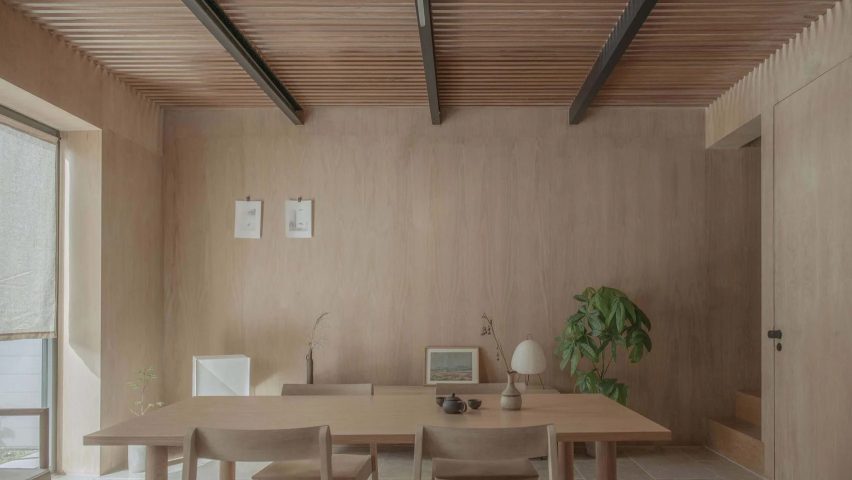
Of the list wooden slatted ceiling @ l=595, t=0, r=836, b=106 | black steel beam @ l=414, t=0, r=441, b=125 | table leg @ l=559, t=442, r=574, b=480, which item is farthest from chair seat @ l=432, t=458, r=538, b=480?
wooden slatted ceiling @ l=595, t=0, r=836, b=106

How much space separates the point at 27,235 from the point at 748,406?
5.78 m

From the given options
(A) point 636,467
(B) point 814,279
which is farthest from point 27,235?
(B) point 814,279

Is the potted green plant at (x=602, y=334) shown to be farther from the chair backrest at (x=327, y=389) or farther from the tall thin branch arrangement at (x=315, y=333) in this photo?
the chair backrest at (x=327, y=389)

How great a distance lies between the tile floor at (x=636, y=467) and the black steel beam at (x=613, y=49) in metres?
2.87

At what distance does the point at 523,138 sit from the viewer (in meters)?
6.90

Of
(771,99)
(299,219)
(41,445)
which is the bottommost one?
(41,445)

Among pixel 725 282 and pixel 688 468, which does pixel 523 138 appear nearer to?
pixel 725 282

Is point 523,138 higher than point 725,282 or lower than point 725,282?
higher

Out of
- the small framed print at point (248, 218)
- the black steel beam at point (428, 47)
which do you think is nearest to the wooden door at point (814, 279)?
the black steel beam at point (428, 47)

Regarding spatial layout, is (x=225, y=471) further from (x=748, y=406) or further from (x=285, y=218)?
(x=748, y=406)

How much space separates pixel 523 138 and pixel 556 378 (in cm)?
216

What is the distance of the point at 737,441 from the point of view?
238 inches

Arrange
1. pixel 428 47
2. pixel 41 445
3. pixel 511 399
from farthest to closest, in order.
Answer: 1. pixel 428 47
2. pixel 41 445
3. pixel 511 399

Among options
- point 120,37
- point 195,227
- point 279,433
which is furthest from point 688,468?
point 120,37
